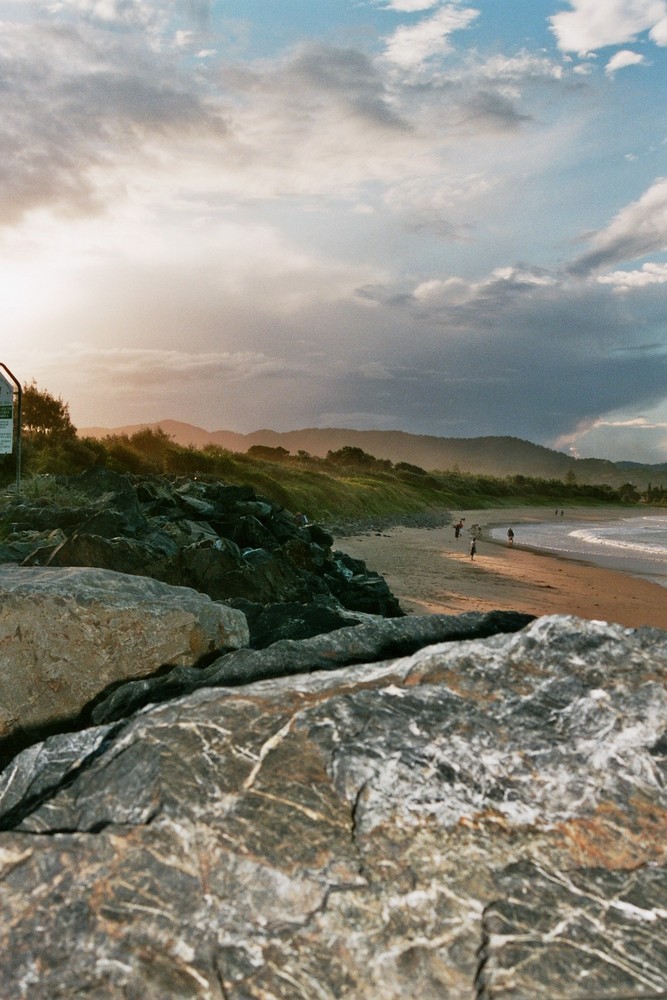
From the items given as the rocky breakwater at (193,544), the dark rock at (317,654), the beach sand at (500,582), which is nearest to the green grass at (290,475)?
the rocky breakwater at (193,544)

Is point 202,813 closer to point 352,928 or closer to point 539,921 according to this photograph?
point 352,928

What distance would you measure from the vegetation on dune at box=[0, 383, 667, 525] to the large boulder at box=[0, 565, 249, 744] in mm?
16075

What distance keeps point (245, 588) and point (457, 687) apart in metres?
7.97

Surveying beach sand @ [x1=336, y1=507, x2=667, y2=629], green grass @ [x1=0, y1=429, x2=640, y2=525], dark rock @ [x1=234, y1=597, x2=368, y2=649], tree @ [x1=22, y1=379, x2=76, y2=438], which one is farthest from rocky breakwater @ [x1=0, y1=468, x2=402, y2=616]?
tree @ [x1=22, y1=379, x2=76, y2=438]

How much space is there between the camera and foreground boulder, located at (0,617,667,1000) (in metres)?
2.02

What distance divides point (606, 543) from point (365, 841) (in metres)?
41.7

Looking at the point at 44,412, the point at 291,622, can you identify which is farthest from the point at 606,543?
the point at 291,622

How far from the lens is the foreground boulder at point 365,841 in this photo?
6.63ft

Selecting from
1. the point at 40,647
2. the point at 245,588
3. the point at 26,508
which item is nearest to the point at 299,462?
the point at 26,508

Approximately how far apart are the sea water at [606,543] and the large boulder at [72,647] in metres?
23.8

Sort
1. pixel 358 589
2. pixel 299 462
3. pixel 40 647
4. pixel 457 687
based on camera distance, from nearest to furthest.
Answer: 1. pixel 457 687
2. pixel 40 647
3. pixel 358 589
4. pixel 299 462

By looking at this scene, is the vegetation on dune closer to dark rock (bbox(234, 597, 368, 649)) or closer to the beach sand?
the beach sand

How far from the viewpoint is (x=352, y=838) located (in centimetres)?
230

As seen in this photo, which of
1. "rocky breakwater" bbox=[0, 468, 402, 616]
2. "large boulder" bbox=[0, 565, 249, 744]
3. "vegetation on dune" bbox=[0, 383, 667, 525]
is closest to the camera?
"large boulder" bbox=[0, 565, 249, 744]
